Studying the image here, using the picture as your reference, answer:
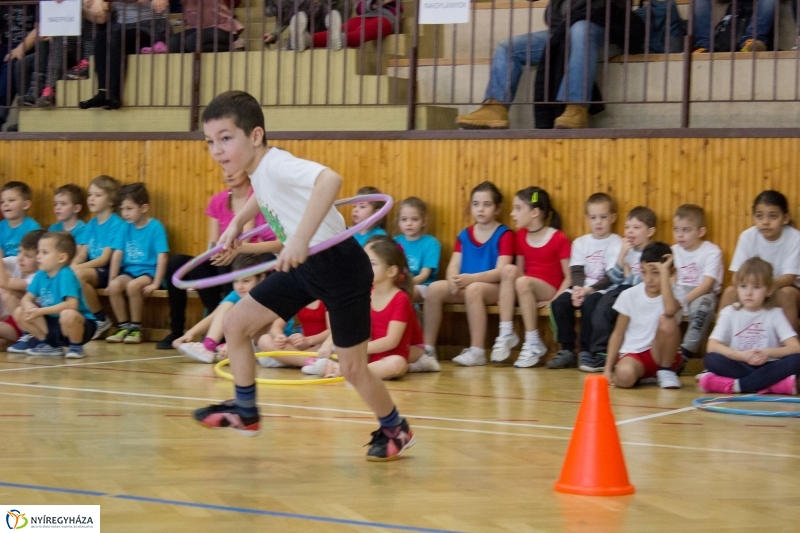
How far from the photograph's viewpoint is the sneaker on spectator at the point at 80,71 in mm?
10375

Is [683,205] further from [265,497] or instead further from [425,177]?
[265,497]

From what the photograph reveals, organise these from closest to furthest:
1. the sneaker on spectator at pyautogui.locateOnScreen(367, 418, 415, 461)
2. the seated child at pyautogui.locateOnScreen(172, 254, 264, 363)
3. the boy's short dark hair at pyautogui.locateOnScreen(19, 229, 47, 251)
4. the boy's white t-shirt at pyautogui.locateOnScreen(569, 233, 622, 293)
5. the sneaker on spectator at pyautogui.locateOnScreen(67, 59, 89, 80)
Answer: the sneaker on spectator at pyautogui.locateOnScreen(367, 418, 415, 461) → the seated child at pyautogui.locateOnScreen(172, 254, 264, 363) → the boy's white t-shirt at pyautogui.locateOnScreen(569, 233, 622, 293) → the boy's short dark hair at pyautogui.locateOnScreen(19, 229, 47, 251) → the sneaker on spectator at pyautogui.locateOnScreen(67, 59, 89, 80)

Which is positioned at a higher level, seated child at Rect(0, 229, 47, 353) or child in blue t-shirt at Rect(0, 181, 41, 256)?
child in blue t-shirt at Rect(0, 181, 41, 256)

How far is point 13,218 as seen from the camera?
9602 mm

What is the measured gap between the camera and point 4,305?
843 centimetres

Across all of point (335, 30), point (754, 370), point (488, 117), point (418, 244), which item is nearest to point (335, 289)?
point (754, 370)

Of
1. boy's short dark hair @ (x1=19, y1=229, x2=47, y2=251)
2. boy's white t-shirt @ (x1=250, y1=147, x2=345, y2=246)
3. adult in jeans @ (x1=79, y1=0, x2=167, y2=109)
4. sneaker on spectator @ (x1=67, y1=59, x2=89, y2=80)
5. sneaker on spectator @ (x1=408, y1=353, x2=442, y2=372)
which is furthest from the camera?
sneaker on spectator @ (x1=67, y1=59, x2=89, y2=80)

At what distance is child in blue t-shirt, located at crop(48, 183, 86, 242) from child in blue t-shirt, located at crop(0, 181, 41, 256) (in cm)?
21

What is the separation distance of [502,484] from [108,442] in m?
1.69

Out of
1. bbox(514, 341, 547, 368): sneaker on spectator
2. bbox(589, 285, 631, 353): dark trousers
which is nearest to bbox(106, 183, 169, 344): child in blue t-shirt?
bbox(514, 341, 547, 368): sneaker on spectator

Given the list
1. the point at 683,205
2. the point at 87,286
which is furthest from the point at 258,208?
the point at 87,286

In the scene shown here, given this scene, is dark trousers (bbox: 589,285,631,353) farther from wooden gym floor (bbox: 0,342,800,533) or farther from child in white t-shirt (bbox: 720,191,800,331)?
wooden gym floor (bbox: 0,342,800,533)

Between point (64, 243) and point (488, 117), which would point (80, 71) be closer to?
point (64, 243)

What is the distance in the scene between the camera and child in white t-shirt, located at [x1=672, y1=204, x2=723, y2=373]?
7.50m
